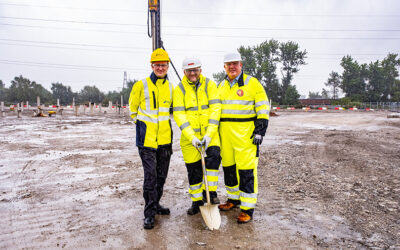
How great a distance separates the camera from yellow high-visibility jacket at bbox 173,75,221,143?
345cm

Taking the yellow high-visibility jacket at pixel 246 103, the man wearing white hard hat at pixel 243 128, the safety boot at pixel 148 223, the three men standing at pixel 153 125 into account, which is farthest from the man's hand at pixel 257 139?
the safety boot at pixel 148 223

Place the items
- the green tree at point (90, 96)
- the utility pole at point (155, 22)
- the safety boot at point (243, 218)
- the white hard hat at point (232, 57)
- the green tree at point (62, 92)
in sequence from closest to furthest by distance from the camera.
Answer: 1. the safety boot at point (243, 218)
2. the white hard hat at point (232, 57)
3. the utility pole at point (155, 22)
4. the green tree at point (90, 96)
5. the green tree at point (62, 92)

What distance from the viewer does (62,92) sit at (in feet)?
284

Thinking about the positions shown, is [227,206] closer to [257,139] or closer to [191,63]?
[257,139]

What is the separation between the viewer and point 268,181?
16.2 ft

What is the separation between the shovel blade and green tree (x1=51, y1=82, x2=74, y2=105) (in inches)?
3321

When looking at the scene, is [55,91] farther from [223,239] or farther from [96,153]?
[223,239]

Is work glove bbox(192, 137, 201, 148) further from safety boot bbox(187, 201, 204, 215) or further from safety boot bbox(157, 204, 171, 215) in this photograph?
safety boot bbox(157, 204, 171, 215)

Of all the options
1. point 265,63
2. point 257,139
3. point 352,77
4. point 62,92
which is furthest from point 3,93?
point 257,139

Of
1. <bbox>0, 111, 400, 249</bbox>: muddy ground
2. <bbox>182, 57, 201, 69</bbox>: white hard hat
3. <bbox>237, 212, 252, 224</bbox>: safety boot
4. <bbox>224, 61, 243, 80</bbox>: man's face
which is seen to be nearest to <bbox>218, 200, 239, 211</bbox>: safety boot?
<bbox>0, 111, 400, 249</bbox>: muddy ground

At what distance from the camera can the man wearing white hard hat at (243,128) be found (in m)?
3.33

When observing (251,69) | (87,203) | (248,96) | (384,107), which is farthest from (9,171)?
(251,69)

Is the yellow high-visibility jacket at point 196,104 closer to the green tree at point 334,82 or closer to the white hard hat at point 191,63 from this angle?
the white hard hat at point 191,63

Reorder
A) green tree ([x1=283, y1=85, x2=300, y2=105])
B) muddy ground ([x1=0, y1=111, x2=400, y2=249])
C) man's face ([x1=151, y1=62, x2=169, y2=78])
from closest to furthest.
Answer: muddy ground ([x1=0, y1=111, x2=400, y2=249]) < man's face ([x1=151, y1=62, x2=169, y2=78]) < green tree ([x1=283, y1=85, x2=300, y2=105])
